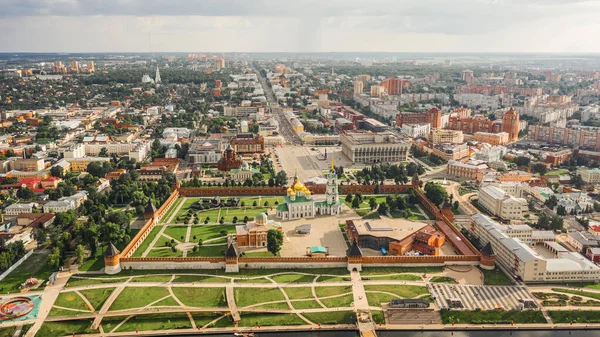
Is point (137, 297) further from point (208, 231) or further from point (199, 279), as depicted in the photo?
point (208, 231)

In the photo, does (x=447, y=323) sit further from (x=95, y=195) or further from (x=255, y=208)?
(x=95, y=195)

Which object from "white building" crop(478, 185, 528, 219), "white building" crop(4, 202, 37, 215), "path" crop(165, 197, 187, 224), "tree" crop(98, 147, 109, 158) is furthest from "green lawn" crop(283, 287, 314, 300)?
"tree" crop(98, 147, 109, 158)

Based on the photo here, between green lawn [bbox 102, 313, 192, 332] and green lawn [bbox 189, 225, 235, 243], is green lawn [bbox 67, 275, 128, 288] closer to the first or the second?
green lawn [bbox 102, 313, 192, 332]

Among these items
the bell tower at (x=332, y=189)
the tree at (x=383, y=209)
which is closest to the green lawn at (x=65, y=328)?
the bell tower at (x=332, y=189)

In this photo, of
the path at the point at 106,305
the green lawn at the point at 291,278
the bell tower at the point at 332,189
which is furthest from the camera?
the bell tower at the point at 332,189

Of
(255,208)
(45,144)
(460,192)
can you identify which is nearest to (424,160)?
(460,192)

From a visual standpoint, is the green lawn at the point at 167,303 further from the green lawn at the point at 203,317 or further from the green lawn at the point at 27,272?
the green lawn at the point at 27,272
